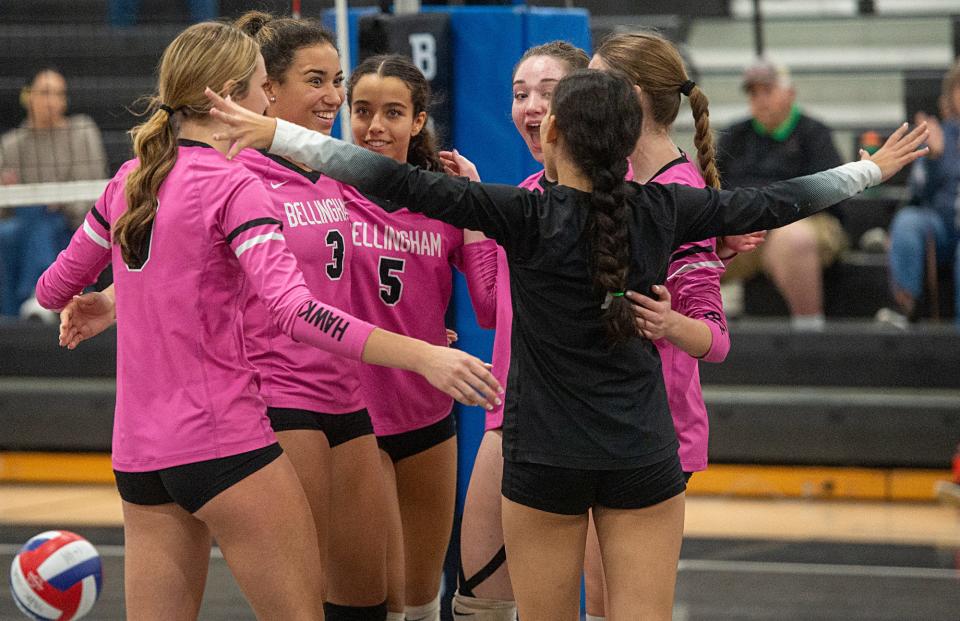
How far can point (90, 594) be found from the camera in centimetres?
391

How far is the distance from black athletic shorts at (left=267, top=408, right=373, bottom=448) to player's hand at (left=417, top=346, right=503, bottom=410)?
73 centimetres

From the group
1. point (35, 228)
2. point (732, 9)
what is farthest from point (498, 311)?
point (732, 9)

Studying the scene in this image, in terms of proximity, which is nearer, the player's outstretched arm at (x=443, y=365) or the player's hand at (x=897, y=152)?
the player's outstretched arm at (x=443, y=365)

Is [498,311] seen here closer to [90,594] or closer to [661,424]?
[661,424]

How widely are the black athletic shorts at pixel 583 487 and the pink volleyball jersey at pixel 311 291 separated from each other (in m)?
0.70

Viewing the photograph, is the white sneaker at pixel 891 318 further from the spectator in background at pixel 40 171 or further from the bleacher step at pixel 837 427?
the spectator in background at pixel 40 171

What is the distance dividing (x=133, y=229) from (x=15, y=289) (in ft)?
20.1

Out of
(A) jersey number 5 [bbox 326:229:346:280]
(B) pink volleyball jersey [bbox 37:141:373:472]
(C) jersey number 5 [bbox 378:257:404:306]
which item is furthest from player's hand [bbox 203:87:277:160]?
(C) jersey number 5 [bbox 378:257:404:306]

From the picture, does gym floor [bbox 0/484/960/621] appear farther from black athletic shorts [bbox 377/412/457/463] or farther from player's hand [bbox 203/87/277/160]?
player's hand [bbox 203/87/277/160]

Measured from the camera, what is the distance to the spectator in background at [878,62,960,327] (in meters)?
7.15

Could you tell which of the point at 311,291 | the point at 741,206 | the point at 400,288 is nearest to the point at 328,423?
the point at 311,291

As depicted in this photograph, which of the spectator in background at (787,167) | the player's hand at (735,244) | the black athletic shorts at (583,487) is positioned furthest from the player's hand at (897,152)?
the spectator in background at (787,167)

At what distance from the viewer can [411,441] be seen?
3.59m

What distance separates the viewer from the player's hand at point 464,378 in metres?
2.52
